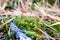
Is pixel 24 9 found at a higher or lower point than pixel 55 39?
higher

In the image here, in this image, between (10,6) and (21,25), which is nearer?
(21,25)

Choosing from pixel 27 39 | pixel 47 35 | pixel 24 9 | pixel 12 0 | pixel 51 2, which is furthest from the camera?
pixel 51 2

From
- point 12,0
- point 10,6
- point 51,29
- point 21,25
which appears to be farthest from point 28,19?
point 12,0

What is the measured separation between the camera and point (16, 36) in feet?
3.26

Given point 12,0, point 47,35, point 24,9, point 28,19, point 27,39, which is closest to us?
point 27,39

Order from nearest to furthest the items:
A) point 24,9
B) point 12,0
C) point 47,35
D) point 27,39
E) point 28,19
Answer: point 27,39 → point 47,35 → point 28,19 → point 24,9 → point 12,0

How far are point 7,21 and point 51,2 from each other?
806mm

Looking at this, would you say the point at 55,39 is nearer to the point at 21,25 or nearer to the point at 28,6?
the point at 21,25

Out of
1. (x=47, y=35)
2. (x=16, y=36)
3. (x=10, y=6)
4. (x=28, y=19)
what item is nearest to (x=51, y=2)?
(x=10, y=6)

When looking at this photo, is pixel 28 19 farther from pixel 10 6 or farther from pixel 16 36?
pixel 10 6

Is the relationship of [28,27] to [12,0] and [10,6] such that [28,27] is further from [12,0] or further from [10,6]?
[12,0]

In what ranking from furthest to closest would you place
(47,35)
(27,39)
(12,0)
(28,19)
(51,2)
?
1. (51,2)
2. (12,0)
3. (28,19)
4. (47,35)
5. (27,39)

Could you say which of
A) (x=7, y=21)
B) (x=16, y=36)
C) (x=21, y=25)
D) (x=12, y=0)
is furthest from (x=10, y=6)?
(x=16, y=36)

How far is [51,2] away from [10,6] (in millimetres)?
534
